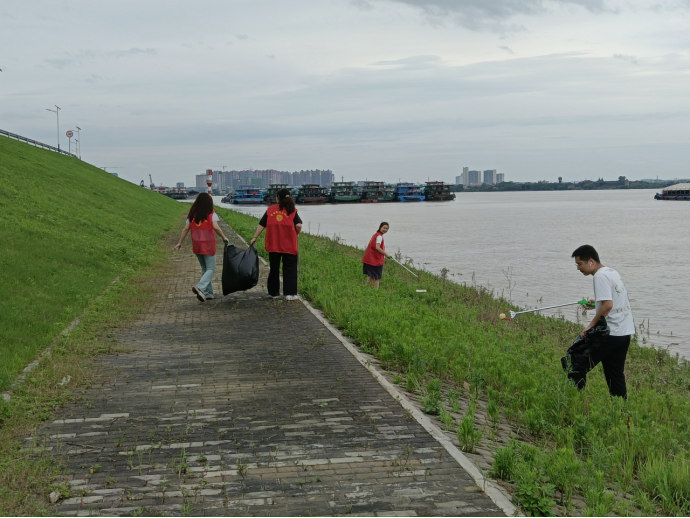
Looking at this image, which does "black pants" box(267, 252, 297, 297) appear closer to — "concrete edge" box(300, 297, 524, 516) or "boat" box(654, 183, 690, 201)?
"concrete edge" box(300, 297, 524, 516)

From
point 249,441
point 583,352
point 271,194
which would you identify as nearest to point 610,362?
point 583,352

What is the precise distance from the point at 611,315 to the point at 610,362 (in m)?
0.49

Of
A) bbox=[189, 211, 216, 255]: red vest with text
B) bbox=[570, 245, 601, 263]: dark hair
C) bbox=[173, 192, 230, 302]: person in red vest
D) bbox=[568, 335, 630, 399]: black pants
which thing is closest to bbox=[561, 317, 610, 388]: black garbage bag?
bbox=[568, 335, 630, 399]: black pants

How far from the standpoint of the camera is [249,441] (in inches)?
199

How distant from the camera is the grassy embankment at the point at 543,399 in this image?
175 inches

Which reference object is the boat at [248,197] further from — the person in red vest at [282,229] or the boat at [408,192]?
the person in red vest at [282,229]

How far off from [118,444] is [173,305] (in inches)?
252

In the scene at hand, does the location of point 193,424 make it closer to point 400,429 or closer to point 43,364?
point 400,429

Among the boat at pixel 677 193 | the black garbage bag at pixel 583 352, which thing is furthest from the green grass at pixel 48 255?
the boat at pixel 677 193

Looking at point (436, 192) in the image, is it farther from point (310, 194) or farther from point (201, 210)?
point (201, 210)

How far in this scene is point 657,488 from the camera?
4574 mm

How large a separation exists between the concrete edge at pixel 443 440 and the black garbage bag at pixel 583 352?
181 centimetres

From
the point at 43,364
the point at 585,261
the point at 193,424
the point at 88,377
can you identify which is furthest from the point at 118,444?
the point at 585,261

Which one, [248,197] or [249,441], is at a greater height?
[248,197]
